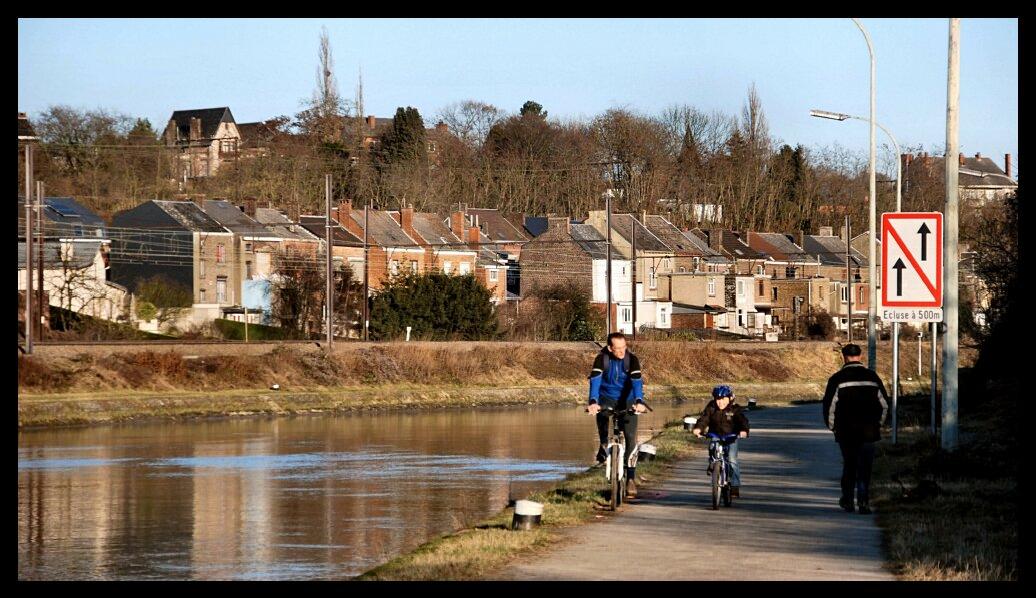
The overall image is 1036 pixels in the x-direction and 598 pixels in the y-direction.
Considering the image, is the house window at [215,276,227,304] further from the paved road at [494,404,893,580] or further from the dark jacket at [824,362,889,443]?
the dark jacket at [824,362,889,443]

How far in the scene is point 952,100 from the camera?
68.6 ft

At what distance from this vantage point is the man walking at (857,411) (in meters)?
15.7

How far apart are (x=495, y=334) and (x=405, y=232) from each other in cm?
2326

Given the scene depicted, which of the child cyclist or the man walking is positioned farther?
the child cyclist

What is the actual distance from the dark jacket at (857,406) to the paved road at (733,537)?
36.8 inches

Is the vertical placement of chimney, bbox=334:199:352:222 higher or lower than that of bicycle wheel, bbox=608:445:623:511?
higher

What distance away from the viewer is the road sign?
18453 millimetres

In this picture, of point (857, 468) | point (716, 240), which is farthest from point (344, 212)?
point (857, 468)

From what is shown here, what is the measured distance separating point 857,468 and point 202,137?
145m

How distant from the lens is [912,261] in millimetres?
18781

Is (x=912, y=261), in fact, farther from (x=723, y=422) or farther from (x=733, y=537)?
(x=733, y=537)

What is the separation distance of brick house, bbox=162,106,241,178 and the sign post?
361 ft

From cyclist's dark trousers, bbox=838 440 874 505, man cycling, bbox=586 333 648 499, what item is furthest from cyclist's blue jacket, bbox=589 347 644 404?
cyclist's dark trousers, bbox=838 440 874 505
